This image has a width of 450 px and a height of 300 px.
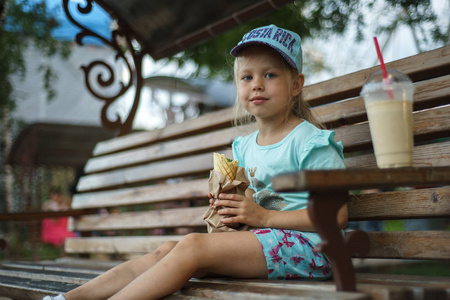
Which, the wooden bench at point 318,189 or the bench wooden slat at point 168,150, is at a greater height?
the bench wooden slat at point 168,150

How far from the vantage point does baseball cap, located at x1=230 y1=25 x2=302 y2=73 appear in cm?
205

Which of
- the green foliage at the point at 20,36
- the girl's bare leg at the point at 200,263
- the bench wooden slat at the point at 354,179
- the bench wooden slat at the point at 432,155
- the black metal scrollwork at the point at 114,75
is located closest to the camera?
the bench wooden slat at the point at 354,179

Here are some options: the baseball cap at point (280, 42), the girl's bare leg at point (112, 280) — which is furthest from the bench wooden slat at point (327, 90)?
the girl's bare leg at point (112, 280)

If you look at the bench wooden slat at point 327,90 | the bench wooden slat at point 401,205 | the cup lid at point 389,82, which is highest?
the bench wooden slat at point 327,90

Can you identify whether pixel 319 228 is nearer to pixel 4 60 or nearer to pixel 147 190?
pixel 147 190

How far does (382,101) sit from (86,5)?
297 cm

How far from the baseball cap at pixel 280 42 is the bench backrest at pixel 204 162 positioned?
441 mm

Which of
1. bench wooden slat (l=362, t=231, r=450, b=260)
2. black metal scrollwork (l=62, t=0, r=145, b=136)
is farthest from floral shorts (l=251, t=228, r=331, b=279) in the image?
black metal scrollwork (l=62, t=0, r=145, b=136)

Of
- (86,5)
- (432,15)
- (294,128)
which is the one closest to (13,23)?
(86,5)

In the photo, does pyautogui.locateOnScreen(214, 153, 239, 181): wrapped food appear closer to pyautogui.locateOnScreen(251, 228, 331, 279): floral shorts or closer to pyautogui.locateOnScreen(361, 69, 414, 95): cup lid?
pyautogui.locateOnScreen(251, 228, 331, 279): floral shorts

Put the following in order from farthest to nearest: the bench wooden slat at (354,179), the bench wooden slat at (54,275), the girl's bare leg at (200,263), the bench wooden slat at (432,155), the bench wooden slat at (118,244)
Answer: the bench wooden slat at (118,244), the bench wooden slat at (54,275), the bench wooden slat at (432,155), the girl's bare leg at (200,263), the bench wooden slat at (354,179)

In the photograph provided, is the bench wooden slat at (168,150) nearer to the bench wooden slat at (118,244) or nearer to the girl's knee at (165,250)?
the bench wooden slat at (118,244)

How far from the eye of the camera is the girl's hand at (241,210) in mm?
1877

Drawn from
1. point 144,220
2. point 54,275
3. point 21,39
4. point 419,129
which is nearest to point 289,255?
point 419,129
